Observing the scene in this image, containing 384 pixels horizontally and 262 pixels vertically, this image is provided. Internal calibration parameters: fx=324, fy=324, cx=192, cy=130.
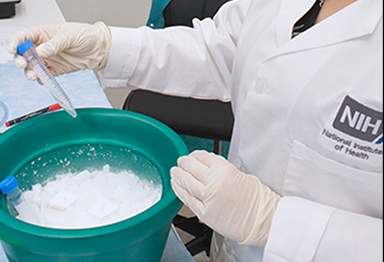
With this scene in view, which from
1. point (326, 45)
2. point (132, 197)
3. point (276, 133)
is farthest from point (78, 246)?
point (326, 45)

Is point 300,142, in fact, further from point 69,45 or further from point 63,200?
point 69,45

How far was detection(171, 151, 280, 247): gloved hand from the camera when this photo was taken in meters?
0.62

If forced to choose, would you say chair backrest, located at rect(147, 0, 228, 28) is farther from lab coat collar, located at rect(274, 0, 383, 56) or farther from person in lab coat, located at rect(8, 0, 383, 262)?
lab coat collar, located at rect(274, 0, 383, 56)

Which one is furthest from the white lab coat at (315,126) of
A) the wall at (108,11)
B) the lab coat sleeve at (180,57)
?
the wall at (108,11)

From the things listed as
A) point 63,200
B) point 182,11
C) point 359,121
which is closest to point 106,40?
point 63,200

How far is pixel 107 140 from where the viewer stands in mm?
828

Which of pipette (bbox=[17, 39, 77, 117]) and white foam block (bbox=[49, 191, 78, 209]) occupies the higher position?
pipette (bbox=[17, 39, 77, 117])

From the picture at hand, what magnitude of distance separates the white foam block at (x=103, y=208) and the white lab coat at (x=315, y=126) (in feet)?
1.05

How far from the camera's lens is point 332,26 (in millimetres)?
598

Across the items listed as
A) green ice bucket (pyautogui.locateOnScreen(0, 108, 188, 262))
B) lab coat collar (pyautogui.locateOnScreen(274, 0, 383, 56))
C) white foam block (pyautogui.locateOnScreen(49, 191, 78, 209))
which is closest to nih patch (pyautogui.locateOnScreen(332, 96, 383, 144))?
lab coat collar (pyautogui.locateOnScreen(274, 0, 383, 56))

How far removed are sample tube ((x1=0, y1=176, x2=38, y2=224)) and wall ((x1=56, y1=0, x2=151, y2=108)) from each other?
5.44 feet

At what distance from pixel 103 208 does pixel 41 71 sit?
36cm

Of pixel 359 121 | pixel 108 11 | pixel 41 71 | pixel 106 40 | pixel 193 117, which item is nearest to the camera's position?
pixel 359 121

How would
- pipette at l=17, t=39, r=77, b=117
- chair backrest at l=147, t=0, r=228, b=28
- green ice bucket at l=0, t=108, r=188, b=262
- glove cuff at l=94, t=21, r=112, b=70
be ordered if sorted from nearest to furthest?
green ice bucket at l=0, t=108, r=188, b=262 < pipette at l=17, t=39, r=77, b=117 < glove cuff at l=94, t=21, r=112, b=70 < chair backrest at l=147, t=0, r=228, b=28
